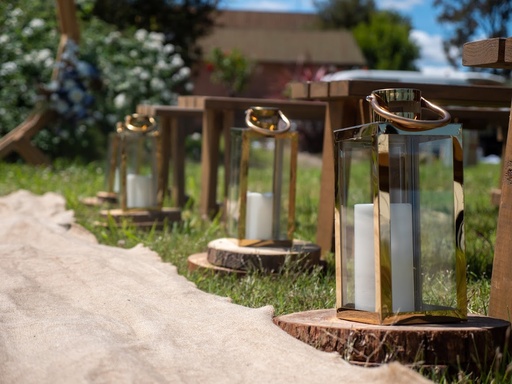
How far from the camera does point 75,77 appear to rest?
33.0 ft

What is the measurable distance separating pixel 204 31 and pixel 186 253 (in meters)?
14.8

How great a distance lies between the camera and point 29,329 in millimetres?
2498

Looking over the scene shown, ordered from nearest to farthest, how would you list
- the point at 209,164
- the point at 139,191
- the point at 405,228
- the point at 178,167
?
the point at 405,228 → the point at 139,191 → the point at 209,164 → the point at 178,167

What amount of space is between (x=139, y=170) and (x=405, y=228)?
10.2 ft

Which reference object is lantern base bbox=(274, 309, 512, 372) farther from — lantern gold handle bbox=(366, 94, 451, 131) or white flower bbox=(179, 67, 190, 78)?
white flower bbox=(179, 67, 190, 78)

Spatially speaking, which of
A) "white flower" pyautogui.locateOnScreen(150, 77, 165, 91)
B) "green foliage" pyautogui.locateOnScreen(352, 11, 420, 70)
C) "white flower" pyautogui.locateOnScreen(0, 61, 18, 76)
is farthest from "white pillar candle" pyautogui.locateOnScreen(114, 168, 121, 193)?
"green foliage" pyautogui.locateOnScreen(352, 11, 420, 70)

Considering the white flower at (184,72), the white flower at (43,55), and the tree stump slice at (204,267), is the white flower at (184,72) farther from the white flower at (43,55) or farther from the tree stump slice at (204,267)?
the tree stump slice at (204,267)

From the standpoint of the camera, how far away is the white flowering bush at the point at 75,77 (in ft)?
32.9

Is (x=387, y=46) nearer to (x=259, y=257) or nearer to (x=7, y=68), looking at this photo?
(x=7, y=68)

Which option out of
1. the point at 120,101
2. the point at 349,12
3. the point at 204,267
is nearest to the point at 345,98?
the point at 204,267

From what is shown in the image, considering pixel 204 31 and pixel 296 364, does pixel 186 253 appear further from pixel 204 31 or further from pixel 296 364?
pixel 204 31

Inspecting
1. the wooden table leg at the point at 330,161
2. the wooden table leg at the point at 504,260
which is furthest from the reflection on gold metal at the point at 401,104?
the wooden table leg at the point at 330,161

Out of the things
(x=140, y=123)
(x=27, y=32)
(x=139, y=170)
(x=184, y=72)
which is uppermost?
(x=27, y=32)

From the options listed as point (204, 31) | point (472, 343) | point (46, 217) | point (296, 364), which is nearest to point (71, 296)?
point (296, 364)
